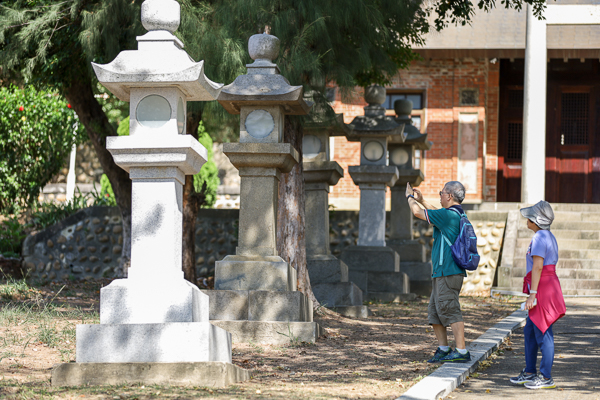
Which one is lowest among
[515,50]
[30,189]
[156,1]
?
[30,189]

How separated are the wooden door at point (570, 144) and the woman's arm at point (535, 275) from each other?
14.6 metres

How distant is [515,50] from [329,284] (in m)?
9.77

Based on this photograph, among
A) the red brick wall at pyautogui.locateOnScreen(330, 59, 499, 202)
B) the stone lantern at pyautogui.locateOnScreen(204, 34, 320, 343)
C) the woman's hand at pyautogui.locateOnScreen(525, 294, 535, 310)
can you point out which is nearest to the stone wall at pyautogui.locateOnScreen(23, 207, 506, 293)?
the red brick wall at pyautogui.locateOnScreen(330, 59, 499, 202)

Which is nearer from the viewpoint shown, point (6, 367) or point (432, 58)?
point (6, 367)

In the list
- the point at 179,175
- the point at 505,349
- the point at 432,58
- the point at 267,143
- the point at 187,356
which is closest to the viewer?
the point at 187,356

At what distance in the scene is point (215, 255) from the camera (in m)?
14.9

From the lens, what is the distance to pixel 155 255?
17.4ft

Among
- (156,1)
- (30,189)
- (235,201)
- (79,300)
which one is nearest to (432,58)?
(235,201)

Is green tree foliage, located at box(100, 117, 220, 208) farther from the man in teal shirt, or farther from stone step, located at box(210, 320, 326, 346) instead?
the man in teal shirt

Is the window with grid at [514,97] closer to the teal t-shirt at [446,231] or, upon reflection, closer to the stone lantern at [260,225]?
the stone lantern at [260,225]

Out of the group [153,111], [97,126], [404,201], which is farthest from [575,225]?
[153,111]

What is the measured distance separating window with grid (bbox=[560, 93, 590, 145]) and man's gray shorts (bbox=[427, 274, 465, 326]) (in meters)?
14.4

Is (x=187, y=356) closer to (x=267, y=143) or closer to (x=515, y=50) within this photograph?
(x=267, y=143)

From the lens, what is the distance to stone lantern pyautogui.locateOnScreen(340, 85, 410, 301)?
1173 cm
